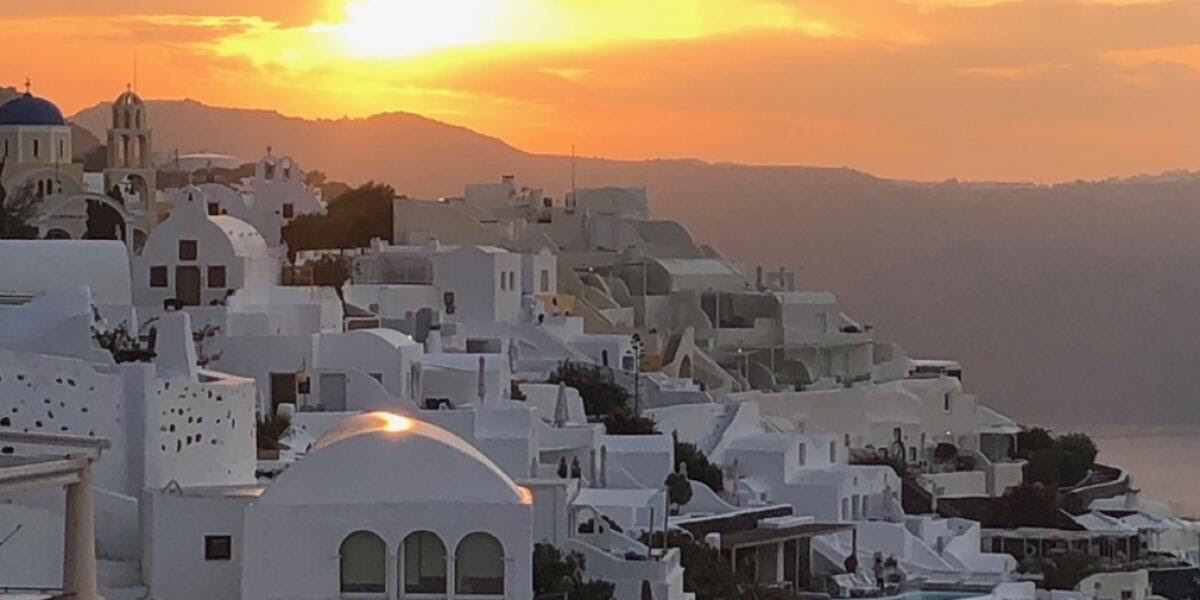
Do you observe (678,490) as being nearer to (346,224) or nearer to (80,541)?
(346,224)

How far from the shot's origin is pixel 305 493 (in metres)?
19.0

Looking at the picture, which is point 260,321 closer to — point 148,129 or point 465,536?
point 465,536

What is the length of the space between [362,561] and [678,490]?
806 centimetres

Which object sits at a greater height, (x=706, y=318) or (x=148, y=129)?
(x=148, y=129)

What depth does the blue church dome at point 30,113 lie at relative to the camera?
40.0 metres

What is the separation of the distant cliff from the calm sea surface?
6.10ft

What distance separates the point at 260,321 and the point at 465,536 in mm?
9611

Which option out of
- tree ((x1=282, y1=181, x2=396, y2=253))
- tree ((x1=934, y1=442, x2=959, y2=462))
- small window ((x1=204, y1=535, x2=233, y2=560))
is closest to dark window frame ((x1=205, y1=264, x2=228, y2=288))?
small window ((x1=204, y1=535, x2=233, y2=560))

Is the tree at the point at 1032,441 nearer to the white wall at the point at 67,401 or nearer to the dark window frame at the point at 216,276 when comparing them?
the dark window frame at the point at 216,276

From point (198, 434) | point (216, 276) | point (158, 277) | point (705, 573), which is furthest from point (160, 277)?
point (705, 573)

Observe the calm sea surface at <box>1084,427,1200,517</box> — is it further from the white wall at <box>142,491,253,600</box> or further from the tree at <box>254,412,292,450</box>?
the white wall at <box>142,491,253,600</box>

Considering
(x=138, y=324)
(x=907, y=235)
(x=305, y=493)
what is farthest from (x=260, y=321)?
(x=907, y=235)

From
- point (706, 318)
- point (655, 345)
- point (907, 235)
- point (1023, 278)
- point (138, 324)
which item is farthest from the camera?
point (907, 235)

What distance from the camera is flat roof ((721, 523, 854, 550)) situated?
25.5 m
